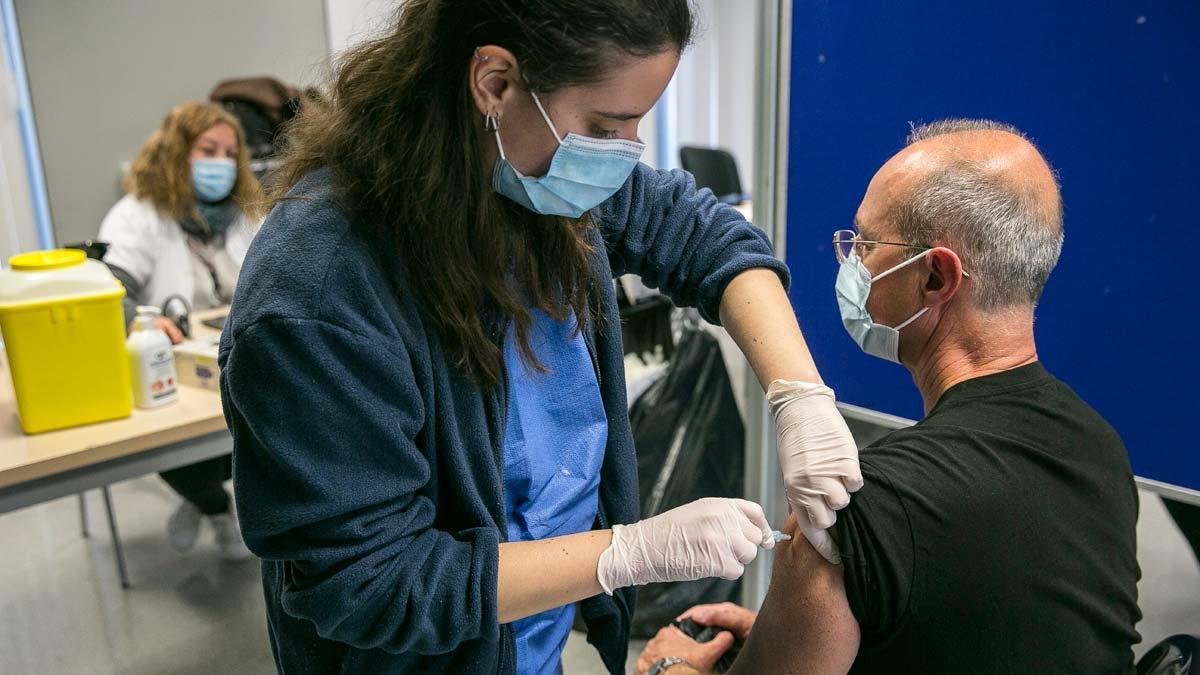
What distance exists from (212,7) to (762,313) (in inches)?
157

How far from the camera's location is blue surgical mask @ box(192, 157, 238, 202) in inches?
116

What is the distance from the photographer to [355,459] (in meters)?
0.78

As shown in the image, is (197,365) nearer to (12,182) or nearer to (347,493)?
(347,493)

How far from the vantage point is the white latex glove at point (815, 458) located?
0.96m

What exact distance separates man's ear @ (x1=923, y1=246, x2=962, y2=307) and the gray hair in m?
0.01

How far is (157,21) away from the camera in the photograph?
13.1 feet

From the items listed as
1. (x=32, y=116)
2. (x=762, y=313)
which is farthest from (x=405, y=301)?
(x=32, y=116)

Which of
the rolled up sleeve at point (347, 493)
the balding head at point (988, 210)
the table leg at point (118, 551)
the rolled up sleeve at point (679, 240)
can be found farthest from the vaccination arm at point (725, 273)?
the table leg at point (118, 551)

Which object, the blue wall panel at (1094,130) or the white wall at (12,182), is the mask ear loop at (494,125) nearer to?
the blue wall panel at (1094,130)

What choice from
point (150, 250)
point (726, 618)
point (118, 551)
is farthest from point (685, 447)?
point (150, 250)

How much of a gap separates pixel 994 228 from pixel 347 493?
837 millimetres

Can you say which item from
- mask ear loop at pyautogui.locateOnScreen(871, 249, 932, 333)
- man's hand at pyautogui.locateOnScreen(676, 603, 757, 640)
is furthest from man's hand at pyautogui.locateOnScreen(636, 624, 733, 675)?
mask ear loop at pyautogui.locateOnScreen(871, 249, 932, 333)

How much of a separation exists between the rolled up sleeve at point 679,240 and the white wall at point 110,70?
Result: 2.94 metres

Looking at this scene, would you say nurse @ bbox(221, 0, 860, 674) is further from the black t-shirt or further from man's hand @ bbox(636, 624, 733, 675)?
man's hand @ bbox(636, 624, 733, 675)
